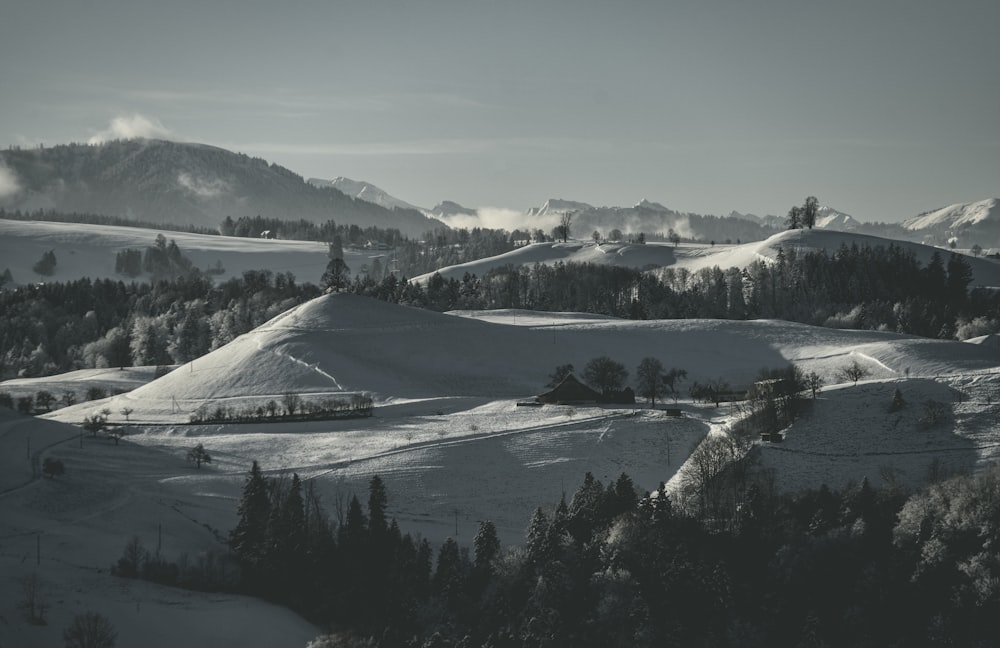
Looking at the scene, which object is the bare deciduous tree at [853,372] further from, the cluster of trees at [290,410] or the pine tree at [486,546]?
the pine tree at [486,546]

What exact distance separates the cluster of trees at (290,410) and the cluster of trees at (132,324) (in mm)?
60954

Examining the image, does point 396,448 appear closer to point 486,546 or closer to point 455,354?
point 486,546

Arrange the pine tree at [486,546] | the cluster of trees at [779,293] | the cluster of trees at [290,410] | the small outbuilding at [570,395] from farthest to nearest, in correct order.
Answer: the cluster of trees at [779,293]
the small outbuilding at [570,395]
the cluster of trees at [290,410]
the pine tree at [486,546]

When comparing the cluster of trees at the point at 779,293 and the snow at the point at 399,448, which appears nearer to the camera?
the snow at the point at 399,448

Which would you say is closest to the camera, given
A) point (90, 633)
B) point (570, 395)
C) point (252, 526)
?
point (90, 633)

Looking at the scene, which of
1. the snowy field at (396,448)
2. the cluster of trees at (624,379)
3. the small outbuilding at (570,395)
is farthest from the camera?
the cluster of trees at (624,379)

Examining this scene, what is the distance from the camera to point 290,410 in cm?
9531

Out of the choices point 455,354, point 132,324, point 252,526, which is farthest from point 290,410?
point 132,324

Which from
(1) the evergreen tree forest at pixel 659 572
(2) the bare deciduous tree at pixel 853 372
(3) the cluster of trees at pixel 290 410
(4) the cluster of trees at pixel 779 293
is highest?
(4) the cluster of trees at pixel 779 293

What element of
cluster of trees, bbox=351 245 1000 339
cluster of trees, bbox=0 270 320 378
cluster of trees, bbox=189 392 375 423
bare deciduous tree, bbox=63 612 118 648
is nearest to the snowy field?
bare deciduous tree, bbox=63 612 118 648

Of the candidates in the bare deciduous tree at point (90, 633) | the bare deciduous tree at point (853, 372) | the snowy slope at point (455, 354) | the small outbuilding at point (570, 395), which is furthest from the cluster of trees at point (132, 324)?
the bare deciduous tree at point (90, 633)

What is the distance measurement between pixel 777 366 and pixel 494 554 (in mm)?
65315

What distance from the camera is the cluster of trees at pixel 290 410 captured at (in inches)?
3688

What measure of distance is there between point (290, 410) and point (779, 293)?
107 meters
